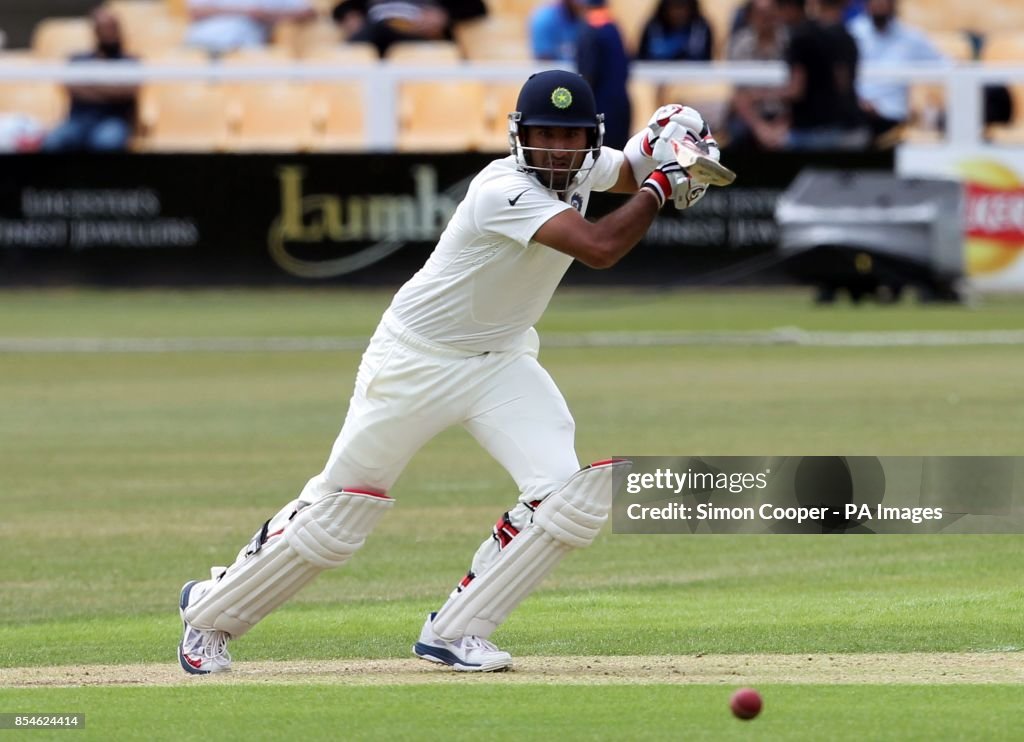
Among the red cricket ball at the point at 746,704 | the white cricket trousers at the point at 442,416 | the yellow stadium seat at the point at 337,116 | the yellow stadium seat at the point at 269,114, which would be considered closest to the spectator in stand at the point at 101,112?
the yellow stadium seat at the point at 269,114

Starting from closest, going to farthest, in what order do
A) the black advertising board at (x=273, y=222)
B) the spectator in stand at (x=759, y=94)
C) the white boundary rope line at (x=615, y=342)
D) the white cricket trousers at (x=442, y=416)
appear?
the white cricket trousers at (x=442, y=416)
the white boundary rope line at (x=615, y=342)
the black advertising board at (x=273, y=222)
the spectator in stand at (x=759, y=94)

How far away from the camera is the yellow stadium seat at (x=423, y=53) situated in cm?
2125

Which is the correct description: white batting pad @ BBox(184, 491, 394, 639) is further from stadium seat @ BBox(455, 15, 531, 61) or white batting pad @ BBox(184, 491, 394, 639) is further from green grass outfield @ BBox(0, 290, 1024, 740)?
stadium seat @ BBox(455, 15, 531, 61)

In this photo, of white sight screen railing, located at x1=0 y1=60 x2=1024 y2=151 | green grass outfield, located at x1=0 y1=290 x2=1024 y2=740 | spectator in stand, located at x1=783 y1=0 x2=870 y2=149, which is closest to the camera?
green grass outfield, located at x1=0 y1=290 x2=1024 y2=740

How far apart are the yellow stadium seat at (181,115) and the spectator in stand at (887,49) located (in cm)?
667

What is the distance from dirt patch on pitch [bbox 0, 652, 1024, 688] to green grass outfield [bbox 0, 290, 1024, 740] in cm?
2

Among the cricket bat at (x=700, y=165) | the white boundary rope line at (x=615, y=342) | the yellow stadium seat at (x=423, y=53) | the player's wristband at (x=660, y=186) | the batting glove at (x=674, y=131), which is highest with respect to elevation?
the batting glove at (x=674, y=131)

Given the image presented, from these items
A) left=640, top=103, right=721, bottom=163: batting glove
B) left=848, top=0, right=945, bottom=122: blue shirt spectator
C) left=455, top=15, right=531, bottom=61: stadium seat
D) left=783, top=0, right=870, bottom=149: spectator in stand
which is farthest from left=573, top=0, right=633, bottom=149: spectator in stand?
left=640, top=103, right=721, bottom=163: batting glove

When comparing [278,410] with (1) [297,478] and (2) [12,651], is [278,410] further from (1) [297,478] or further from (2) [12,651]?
(2) [12,651]

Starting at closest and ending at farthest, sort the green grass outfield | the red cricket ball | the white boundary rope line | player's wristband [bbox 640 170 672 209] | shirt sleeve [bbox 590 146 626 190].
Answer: the red cricket ball, the green grass outfield, player's wristband [bbox 640 170 672 209], shirt sleeve [bbox 590 146 626 190], the white boundary rope line

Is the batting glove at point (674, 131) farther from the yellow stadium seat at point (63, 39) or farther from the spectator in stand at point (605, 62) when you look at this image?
the yellow stadium seat at point (63, 39)

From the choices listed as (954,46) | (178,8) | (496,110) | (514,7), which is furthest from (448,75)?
(954,46)

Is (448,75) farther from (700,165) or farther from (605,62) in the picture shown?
(700,165)

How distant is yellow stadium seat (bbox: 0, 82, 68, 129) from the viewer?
20984 mm
